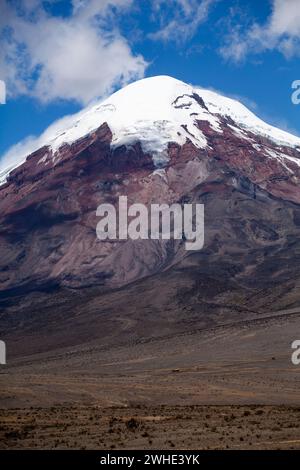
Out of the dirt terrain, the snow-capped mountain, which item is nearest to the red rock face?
the snow-capped mountain

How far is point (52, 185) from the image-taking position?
172625mm

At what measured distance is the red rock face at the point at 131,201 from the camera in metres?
136

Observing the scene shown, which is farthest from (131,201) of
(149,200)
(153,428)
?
(153,428)

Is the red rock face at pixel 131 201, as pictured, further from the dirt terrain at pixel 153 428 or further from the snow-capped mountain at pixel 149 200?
the dirt terrain at pixel 153 428

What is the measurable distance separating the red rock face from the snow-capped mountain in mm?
249

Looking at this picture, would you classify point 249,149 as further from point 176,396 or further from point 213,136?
point 176,396

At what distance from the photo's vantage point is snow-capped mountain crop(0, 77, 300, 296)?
437ft

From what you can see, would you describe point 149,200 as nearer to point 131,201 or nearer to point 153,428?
point 131,201

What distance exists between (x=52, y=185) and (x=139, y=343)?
9308 cm

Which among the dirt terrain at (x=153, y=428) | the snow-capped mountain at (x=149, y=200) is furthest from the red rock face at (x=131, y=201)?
the dirt terrain at (x=153, y=428)

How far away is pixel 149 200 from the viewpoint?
15800cm

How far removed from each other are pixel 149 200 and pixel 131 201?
3.98 metres

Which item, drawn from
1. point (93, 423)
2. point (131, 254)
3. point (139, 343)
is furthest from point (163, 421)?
point (131, 254)
